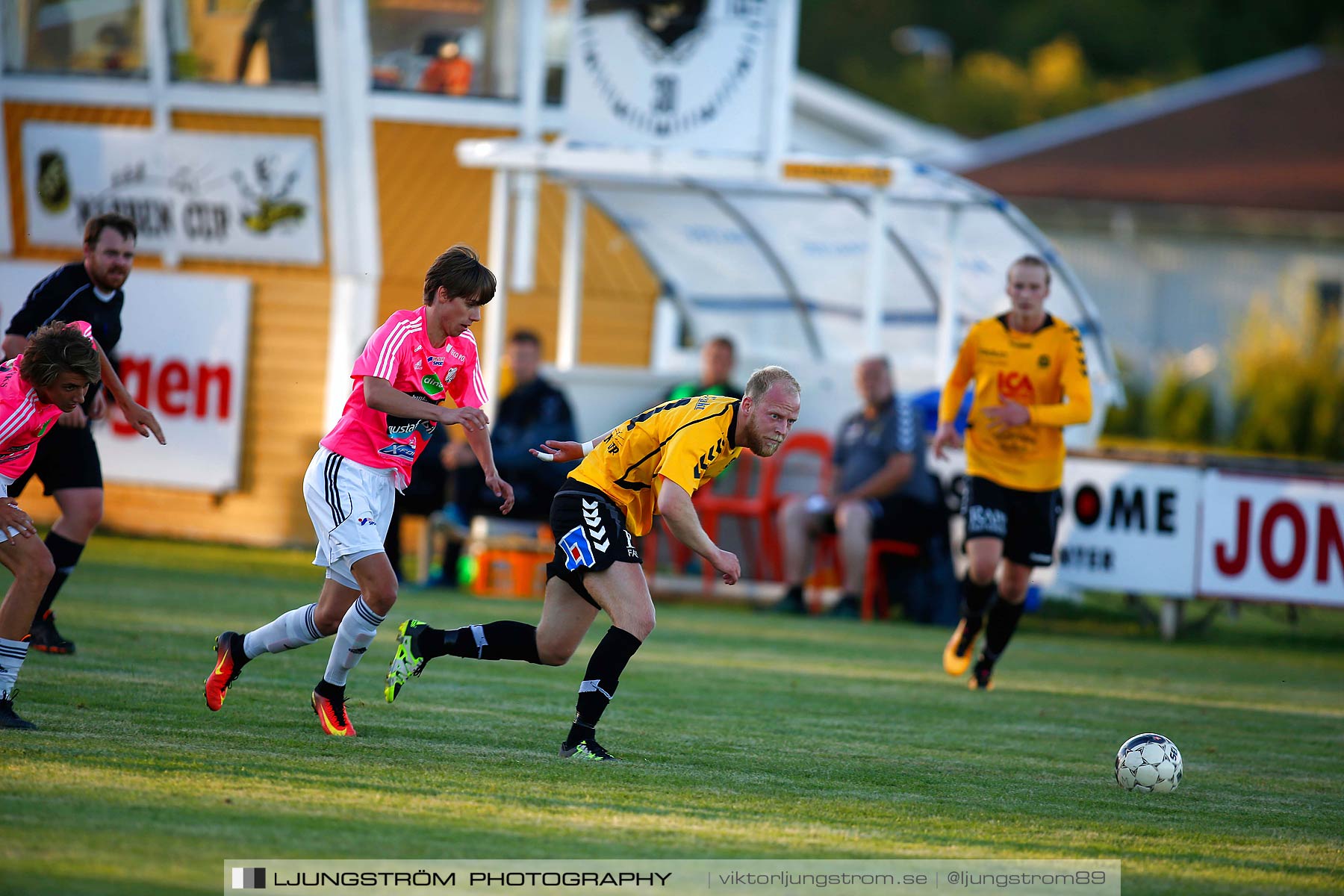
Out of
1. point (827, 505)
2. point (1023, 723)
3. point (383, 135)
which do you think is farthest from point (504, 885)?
point (383, 135)

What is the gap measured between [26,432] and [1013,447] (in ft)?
17.6

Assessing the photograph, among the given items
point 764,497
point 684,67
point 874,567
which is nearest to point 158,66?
point 684,67

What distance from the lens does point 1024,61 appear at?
63906mm

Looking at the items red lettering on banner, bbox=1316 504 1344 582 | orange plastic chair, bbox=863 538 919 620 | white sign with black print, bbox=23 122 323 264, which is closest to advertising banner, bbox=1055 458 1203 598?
red lettering on banner, bbox=1316 504 1344 582

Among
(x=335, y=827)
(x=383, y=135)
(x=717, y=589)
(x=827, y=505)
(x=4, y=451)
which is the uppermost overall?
(x=383, y=135)

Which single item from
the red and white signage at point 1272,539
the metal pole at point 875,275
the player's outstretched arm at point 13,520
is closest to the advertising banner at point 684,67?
the metal pole at point 875,275

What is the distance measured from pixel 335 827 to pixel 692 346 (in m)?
12.5

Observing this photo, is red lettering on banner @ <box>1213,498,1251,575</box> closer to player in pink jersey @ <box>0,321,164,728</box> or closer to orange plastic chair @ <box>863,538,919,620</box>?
orange plastic chair @ <box>863,538,919,620</box>

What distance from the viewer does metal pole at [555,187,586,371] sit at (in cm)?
1535

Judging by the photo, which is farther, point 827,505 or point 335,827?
point 827,505

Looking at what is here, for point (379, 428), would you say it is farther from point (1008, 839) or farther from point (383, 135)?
point (383, 135)

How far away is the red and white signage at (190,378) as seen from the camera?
15.2 meters

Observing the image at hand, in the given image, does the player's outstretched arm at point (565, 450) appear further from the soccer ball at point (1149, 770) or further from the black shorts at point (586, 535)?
the soccer ball at point (1149, 770)

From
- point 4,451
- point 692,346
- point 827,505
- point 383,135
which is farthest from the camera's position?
point 692,346
